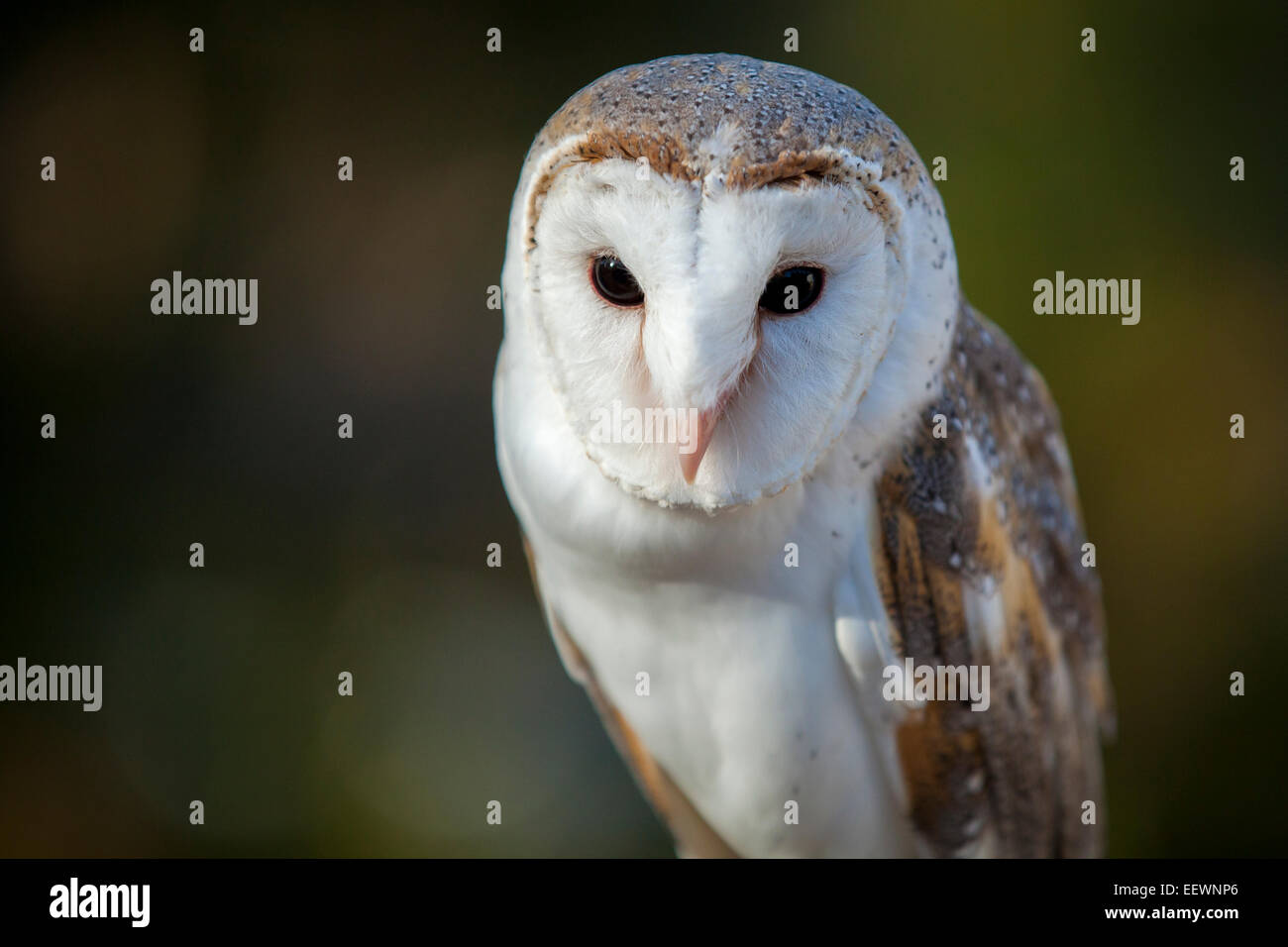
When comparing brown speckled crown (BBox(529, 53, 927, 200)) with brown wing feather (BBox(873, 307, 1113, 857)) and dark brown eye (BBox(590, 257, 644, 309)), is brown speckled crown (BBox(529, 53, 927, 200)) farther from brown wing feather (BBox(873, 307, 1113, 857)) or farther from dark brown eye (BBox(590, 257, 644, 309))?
brown wing feather (BBox(873, 307, 1113, 857))

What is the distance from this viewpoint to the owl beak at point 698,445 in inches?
28.0

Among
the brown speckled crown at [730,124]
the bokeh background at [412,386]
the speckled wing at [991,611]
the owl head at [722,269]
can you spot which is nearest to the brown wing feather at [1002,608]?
the speckled wing at [991,611]

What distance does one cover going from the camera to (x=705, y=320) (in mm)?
657

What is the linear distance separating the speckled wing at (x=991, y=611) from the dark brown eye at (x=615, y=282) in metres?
0.33

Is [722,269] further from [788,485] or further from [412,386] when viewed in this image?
[412,386]

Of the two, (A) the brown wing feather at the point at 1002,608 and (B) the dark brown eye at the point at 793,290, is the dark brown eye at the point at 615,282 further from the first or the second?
(A) the brown wing feather at the point at 1002,608

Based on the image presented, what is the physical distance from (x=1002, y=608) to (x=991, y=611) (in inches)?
0.9

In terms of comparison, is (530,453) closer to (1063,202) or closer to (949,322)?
(949,322)

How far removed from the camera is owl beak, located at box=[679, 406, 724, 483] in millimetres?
710

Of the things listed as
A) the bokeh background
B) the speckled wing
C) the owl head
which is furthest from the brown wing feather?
the bokeh background

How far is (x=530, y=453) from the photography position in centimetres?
92

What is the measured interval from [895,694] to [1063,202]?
95 cm
